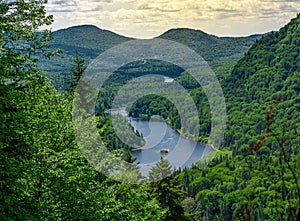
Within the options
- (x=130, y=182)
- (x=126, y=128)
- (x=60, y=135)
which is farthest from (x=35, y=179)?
(x=126, y=128)

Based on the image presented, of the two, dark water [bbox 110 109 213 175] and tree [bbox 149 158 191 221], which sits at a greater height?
tree [bbox 149 158 191 221]

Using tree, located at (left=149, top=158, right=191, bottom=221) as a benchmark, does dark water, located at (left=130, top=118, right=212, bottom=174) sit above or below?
below

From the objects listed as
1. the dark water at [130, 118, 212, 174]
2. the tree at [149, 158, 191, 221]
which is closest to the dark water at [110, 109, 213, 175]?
the dark water at [130, 118, 212, 174]

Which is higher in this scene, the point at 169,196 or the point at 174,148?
the point at 169,196

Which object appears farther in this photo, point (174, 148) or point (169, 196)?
point (174, 148)

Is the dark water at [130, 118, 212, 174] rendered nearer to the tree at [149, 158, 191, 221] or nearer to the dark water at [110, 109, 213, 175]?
the dark water at [110, 109, 213, 175]

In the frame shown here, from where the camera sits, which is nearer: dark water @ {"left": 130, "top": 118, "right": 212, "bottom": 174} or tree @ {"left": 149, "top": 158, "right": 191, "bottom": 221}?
tree @ {"left": 149, "top": 158, "right": 191, "bottom": 221}

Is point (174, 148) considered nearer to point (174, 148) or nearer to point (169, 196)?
point (174, 148)

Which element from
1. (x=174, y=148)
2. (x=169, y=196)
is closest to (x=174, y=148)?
(x=174, y=148)

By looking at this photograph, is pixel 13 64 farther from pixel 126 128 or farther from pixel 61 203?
pixel 126 128

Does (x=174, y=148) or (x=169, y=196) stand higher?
(x=169, y=196)

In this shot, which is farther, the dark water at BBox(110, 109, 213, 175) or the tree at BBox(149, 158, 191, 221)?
the dark water at BBox(110, 109, 213, 175)
